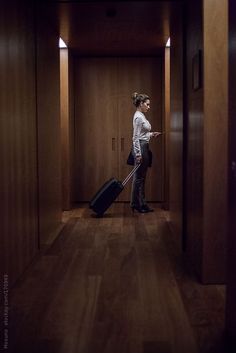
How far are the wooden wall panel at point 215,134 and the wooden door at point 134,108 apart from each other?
432 cm

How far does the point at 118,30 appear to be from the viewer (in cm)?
606

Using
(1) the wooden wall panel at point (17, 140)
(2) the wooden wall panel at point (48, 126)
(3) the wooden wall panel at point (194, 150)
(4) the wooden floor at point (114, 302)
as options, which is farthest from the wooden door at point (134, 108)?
(1) the wooden wall panel at point (17, 140)

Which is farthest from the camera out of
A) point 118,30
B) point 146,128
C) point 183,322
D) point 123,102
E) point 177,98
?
point 123,102

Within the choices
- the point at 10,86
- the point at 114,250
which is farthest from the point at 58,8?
the point at 114,250

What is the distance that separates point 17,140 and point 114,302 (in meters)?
1.35

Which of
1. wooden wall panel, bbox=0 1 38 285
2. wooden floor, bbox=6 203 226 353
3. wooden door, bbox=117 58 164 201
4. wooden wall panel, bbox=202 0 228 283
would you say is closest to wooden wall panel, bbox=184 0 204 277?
wooden wall panel, bbox=202 0 228 283

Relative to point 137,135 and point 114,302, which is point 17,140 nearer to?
point 114,302

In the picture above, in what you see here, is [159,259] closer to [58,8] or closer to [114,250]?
[114,250]

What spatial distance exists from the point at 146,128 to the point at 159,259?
102 inches

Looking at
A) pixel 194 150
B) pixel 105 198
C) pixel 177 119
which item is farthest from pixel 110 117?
pixel 194 150

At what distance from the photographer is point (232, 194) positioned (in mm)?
2488

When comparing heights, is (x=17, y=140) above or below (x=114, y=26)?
below

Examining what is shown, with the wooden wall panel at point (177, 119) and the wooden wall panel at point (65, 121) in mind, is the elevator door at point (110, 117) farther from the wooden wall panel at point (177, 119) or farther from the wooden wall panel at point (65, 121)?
the wooden wall panel at point (177, 119)

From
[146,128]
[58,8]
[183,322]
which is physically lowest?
[183,322]
